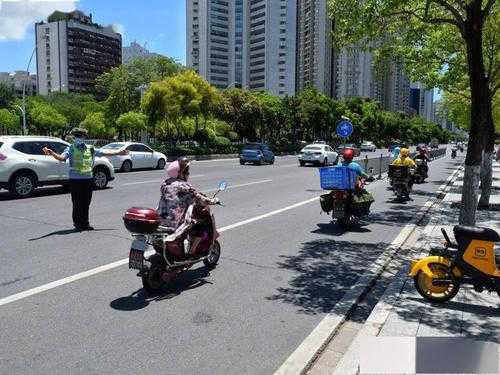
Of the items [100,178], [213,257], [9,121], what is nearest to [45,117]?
[9,121]

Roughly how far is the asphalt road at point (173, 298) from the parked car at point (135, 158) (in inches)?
544

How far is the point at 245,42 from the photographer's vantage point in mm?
161500

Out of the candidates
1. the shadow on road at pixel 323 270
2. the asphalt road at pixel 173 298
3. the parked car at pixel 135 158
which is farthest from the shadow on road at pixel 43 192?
the shadow on road at pixel 323 270

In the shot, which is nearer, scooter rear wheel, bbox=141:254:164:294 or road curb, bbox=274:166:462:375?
road curb, bbox=274:166:462:375

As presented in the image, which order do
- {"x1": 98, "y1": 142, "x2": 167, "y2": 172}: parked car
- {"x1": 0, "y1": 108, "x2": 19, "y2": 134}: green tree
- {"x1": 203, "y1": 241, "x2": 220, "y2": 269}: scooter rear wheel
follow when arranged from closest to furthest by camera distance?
1. {"x1": 203, "y1": 241, "x2": 220, "y2": 269}: scooter rear wheel
2. {"x1": 98, "y1": 142, "x2": 167, "y2": 172}: parked car
3. {"x1": 0, "y1": 108, "x2": 19, "y2": 134}: green tree

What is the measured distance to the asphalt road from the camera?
439 cm

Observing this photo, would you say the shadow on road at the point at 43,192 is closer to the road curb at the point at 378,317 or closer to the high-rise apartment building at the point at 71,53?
the road curb at the point at 378,317

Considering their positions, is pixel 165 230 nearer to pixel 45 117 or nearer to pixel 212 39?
pixel 45 117

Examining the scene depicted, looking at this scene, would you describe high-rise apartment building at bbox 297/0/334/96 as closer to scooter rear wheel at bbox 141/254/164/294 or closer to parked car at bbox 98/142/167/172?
parked car at bbox 98/142/167/172

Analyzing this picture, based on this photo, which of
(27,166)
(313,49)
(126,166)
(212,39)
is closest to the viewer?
(27,166)

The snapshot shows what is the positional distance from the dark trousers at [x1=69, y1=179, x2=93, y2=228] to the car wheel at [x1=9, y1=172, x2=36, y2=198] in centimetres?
554

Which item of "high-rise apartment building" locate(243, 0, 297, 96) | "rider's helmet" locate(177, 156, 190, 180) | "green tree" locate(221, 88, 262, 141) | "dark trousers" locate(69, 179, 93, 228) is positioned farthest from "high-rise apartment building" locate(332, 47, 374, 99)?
"rider's helmet" locate(177, 156, 190, 180)

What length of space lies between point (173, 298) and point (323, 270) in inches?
95.2

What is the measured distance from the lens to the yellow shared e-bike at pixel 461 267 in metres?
5.66
